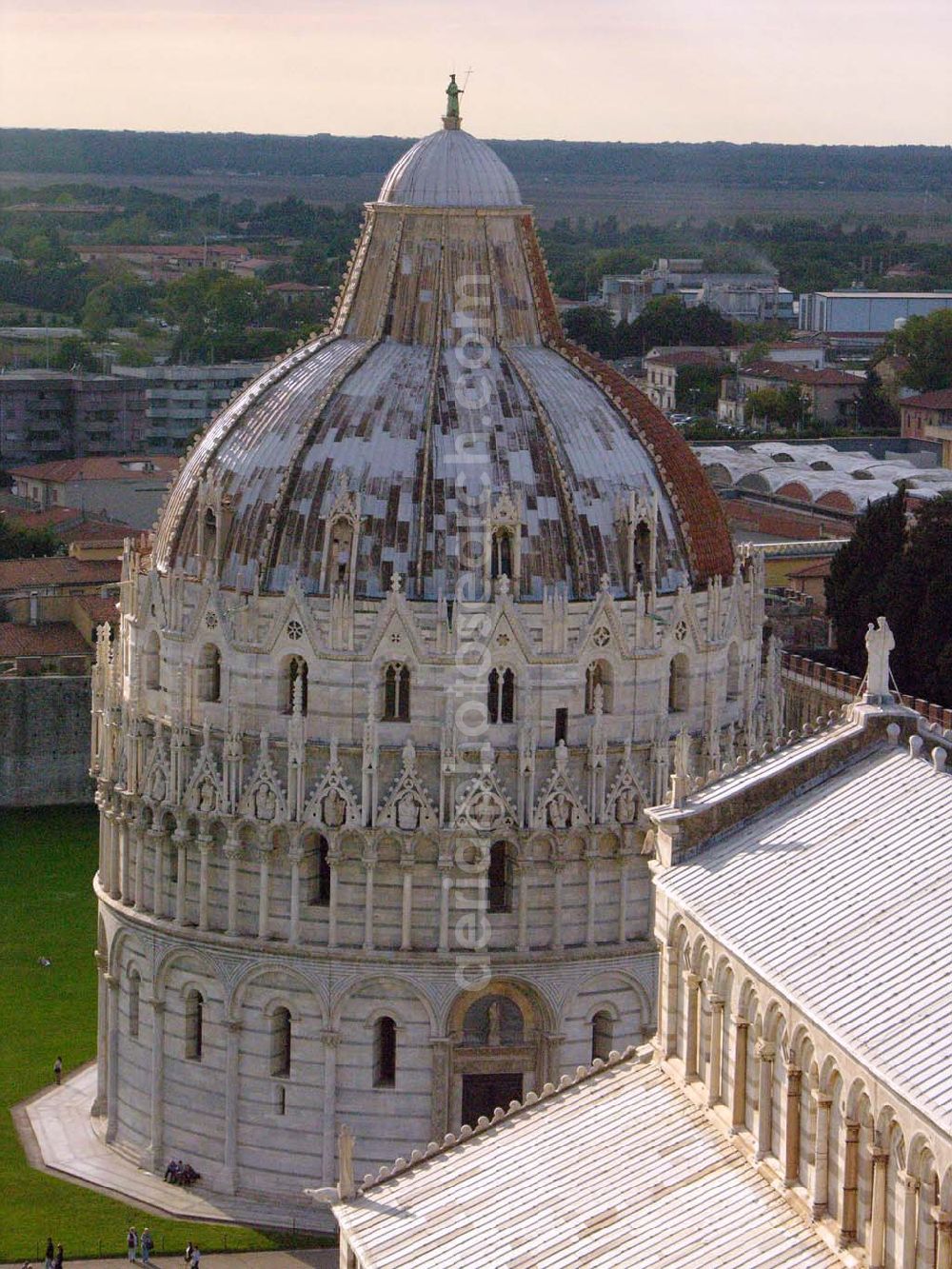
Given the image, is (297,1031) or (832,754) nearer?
(832,754)

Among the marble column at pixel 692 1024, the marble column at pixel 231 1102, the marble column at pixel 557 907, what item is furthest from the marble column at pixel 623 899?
the marble column at pixel 692 1024

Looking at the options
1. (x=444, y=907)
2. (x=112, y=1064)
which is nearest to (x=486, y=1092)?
(x=444, y=907)

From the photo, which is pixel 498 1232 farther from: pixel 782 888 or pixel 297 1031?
pixel 297 1031

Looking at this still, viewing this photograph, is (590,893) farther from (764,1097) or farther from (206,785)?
(764,1097)

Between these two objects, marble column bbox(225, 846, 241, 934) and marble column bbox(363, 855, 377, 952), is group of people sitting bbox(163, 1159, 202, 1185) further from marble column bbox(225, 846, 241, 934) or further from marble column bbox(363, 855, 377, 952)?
marble column bbox(363, 855, 377, 952)

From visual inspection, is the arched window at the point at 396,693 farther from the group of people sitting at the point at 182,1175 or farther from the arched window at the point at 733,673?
the group of people sitting at the point at 182,1175

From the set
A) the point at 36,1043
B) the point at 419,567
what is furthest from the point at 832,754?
the point at 36,1043
